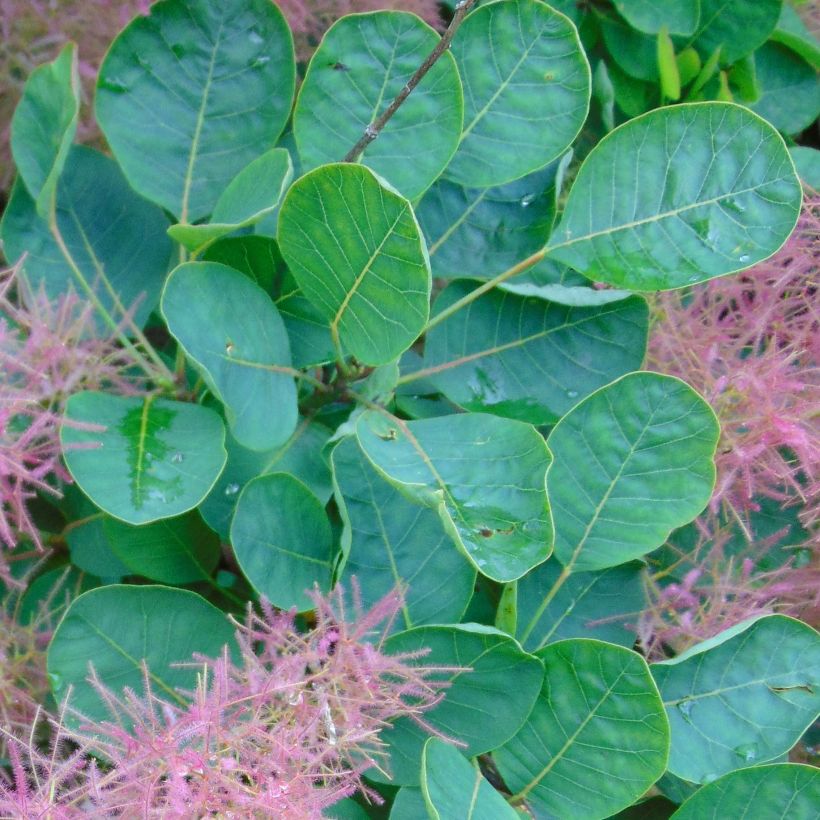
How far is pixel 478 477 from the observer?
0.64 meters

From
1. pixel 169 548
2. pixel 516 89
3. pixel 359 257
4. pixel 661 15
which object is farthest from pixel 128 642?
pixel 661 15

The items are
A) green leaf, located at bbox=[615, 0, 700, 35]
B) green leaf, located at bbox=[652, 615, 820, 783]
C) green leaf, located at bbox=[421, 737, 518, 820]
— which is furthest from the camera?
green leaf, located at bbox=[615, 0, 700, 35]

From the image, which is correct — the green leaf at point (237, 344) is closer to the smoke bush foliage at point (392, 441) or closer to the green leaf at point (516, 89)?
the smoke bush foliage at point (392, 441)

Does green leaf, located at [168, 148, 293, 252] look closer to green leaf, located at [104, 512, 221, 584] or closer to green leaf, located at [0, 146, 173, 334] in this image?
green leaf, located at [0, 146, 173, 334]

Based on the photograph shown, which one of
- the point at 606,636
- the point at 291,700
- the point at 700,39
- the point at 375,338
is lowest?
the point at 606,636

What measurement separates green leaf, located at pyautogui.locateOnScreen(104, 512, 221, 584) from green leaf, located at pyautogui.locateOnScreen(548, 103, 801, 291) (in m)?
0.37

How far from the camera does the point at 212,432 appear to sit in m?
0.68

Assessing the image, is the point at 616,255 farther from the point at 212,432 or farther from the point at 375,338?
the point at 212,432

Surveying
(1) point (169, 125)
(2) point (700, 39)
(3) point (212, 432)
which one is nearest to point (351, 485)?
(3) point (212, 432)

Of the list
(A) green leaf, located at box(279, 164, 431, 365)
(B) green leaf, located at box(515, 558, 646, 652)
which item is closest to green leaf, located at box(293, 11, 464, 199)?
(A) green leaf, located at box(279, 164, 431, 365)

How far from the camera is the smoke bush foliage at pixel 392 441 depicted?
610 mm

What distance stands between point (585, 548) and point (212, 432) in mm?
304

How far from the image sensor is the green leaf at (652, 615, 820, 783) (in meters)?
0.66

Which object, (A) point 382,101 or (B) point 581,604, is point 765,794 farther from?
(A) point 382,101
